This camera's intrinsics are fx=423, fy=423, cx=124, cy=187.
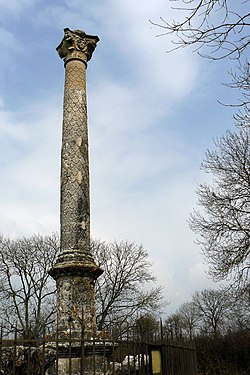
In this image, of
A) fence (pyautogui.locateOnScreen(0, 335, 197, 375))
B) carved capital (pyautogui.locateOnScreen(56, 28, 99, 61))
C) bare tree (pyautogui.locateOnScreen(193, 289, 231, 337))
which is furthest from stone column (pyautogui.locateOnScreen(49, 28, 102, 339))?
bare tree (pyautogui.locateOnScreen(193, 289, 231, 337))

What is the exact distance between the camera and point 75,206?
28.2 feet

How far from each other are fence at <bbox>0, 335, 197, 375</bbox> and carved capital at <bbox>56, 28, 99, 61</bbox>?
6.38m

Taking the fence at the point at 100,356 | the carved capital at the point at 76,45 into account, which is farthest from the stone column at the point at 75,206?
the fence at the point at 100,356

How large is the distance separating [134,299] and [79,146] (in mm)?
18450

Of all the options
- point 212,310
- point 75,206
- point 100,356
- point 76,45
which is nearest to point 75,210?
point 75,206

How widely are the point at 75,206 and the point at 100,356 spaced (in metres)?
2.92

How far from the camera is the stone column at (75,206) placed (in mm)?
7750

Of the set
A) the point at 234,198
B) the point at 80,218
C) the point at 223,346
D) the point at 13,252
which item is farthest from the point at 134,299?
the point at 80,218

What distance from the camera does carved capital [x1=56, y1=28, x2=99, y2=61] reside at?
995 cm

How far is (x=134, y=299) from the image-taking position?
25766 mm

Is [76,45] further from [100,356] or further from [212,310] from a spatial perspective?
[212,310]

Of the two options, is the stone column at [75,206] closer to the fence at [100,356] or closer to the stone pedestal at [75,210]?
the stone pedestal at [75,210]

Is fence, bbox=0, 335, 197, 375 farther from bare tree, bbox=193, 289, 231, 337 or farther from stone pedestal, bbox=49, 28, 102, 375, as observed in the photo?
bare tree, bbox=193, 289, 231, 337

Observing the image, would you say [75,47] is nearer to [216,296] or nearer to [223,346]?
[223,346]
